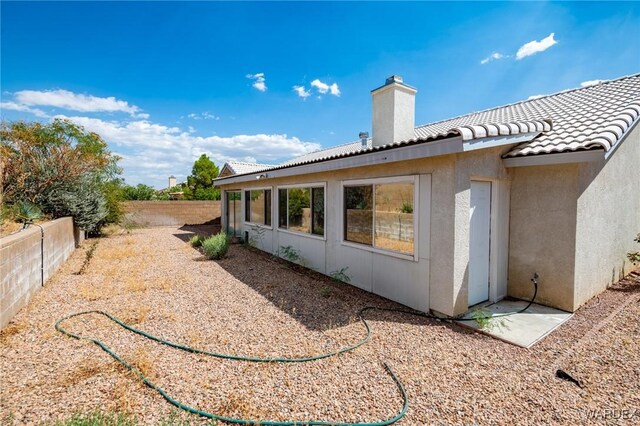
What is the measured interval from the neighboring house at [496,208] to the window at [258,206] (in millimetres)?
4243

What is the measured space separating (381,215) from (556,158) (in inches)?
120

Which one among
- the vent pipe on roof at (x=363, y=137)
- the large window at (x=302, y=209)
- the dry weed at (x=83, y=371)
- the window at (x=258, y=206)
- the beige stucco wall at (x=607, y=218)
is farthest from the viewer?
the vent pipe on roof at (x=363, y=137)

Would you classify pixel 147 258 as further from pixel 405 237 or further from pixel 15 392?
pixel 405 237

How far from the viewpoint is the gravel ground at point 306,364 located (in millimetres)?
2752

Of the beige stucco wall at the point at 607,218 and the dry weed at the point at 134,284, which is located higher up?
the beige stucco wall at the point at 607,218

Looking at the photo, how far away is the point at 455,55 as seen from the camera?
384 inches

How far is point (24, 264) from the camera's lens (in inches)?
208

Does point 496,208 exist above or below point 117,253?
above

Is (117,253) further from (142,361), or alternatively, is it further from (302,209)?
(142,361)

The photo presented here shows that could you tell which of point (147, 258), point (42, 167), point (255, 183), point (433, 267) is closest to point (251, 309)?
point (433, 267)

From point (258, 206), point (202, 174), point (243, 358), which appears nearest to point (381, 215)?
point (243, 358)

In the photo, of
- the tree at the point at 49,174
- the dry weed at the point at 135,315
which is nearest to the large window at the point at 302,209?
the dry weed at the point at 135,315

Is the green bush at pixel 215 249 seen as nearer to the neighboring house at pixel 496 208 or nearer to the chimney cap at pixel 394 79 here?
the neighboring house at pixel 496 208

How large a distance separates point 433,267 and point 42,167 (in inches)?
500
